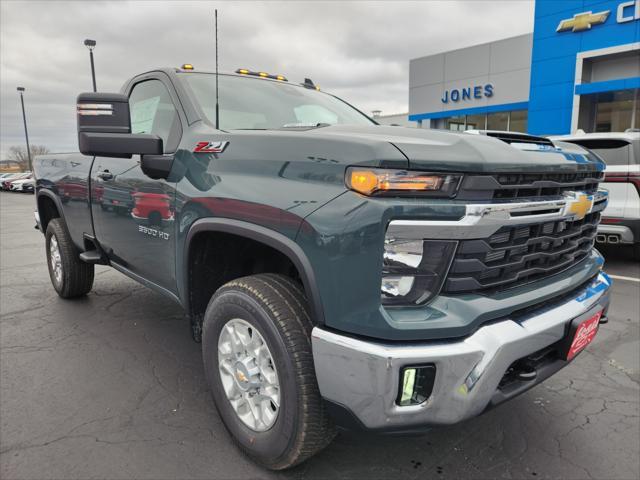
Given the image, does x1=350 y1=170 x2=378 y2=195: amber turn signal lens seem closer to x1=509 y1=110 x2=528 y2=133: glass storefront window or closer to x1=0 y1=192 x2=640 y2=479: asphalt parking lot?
x1=0 y1=192 x2=640 y2=479: asphalt parking lot

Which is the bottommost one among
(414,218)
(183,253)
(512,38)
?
(183,253)

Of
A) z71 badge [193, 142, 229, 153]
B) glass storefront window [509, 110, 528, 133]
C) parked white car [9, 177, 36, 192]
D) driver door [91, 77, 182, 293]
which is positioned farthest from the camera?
parked white car [9, 177, 36, 192]

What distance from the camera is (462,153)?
1723mm

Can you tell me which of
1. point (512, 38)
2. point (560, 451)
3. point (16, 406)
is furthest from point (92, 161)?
point (512, 38)

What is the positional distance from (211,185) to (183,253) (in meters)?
0.43

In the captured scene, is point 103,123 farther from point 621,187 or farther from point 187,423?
point 621,187

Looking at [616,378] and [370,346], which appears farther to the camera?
[616,378]

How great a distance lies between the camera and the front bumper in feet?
5.30

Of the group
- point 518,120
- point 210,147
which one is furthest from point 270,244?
point 518,120

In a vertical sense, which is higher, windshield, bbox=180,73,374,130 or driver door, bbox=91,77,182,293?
windshield, bbox=180,73,374,130

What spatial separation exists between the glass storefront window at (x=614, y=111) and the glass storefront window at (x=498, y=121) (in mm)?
4003

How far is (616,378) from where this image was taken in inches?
123

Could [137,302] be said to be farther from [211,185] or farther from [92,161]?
[211,185]

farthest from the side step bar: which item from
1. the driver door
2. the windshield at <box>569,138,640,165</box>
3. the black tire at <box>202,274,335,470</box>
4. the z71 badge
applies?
the windshield at <box>569,138,640,165</box>
